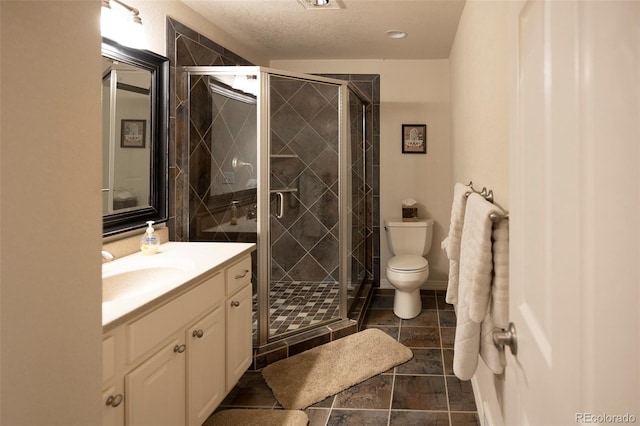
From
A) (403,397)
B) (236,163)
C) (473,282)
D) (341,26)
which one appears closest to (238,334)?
(403,397)

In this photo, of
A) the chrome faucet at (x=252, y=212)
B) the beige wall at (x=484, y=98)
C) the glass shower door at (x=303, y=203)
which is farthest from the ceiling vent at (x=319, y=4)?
the chrome faucet at (x=252, y=212)

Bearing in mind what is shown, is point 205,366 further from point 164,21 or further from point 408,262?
point 408,262

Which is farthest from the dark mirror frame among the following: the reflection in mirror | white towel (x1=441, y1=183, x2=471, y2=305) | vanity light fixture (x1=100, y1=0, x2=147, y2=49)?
white towel (x1=441, y1=183, x2=471, y2=305)

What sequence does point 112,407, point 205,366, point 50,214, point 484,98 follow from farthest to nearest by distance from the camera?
1. point 484,98
2. point 205,366
3. point 112,407
4. point 50,214

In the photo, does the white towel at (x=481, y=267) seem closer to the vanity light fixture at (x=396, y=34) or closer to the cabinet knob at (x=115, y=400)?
the cabinet knob at (x=115, y=400)

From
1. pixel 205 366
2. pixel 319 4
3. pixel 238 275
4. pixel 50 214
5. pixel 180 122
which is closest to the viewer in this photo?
pixel 50 214

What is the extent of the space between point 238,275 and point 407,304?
1868 millimetres

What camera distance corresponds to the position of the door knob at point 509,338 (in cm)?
97

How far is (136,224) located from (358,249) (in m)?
2.21

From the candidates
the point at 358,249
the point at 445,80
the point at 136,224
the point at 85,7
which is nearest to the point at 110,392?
the point at 85,7

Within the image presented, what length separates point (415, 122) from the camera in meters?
4.41

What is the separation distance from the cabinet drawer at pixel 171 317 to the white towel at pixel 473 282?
3.42 feet

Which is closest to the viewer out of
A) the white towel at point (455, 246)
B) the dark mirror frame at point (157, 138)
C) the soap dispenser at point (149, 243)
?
the white towel at point (455, 246)

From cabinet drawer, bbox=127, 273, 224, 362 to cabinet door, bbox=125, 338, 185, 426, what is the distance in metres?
0.06
